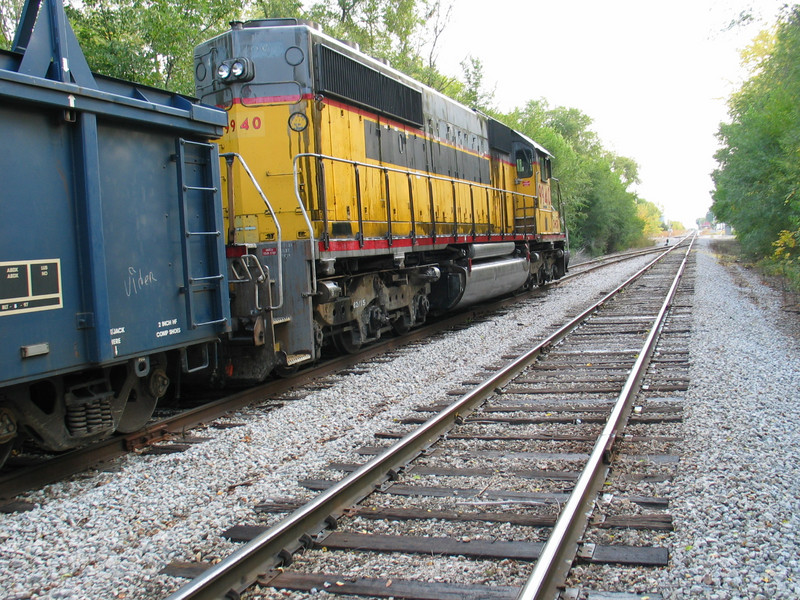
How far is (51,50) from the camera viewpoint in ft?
13.8

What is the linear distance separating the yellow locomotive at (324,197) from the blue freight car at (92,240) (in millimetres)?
1004

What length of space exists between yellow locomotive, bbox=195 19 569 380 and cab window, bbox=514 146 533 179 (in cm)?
431

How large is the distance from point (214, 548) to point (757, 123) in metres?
23.9

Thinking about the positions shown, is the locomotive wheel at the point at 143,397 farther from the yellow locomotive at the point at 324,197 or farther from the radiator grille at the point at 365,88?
the radiator grille at the point at 365,88

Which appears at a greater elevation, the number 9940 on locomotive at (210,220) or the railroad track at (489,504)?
the number 9940 on locomotive at (210,220)

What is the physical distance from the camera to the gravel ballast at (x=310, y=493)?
2979 millimetres

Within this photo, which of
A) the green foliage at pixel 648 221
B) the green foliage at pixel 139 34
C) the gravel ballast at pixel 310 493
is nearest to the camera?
the gravel ballast at pixel 310 493

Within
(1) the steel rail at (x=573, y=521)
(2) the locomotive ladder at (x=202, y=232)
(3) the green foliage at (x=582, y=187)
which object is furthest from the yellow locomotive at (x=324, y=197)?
(3) the green foliage at (x=582, y=187)

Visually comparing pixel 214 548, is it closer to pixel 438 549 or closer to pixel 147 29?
pixel 438 549

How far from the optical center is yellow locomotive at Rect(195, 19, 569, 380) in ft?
21.9

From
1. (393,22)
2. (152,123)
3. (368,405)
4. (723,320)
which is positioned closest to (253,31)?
(152,123)

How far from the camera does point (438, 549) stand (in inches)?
125

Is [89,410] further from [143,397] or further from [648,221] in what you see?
[648,221]

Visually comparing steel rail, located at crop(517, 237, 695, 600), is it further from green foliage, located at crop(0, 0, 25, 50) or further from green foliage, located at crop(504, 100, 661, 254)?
green foliage, located at crop(504, 100, 661, 254)
